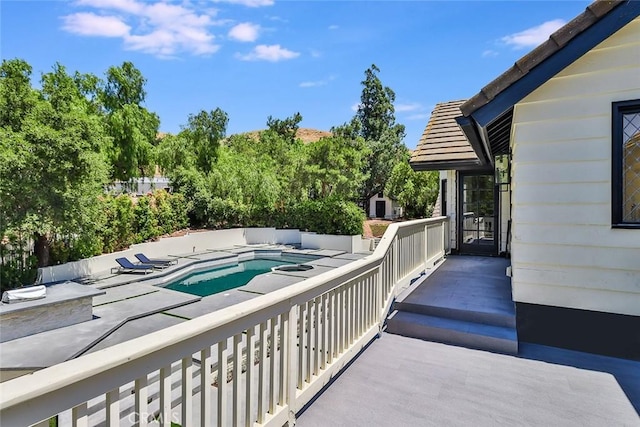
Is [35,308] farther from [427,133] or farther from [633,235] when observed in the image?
[427,133]

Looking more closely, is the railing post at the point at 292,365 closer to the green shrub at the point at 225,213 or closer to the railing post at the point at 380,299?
the railing post at the point at 380,299

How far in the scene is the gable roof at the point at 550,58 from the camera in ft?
12.2

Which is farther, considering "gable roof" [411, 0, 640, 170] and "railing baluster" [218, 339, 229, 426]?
"gable roof" [411, 0, 640, 170]

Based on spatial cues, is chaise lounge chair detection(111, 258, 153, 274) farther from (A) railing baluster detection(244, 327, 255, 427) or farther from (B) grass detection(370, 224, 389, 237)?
(B) grass detection(370, 224, 389, 237)

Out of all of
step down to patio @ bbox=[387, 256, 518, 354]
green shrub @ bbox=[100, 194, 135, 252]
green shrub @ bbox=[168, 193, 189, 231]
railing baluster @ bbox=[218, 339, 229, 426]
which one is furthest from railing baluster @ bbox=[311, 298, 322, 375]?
green shrub @ bbox=[168, 193, 189, 231]

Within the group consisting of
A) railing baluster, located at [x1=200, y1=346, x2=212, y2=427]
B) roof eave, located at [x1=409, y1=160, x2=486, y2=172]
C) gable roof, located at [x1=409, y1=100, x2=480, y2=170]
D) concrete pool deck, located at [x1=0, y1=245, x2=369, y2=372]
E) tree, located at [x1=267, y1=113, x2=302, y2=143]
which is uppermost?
tree, located at [x1=267, y1=113, x2=302, y2=143]

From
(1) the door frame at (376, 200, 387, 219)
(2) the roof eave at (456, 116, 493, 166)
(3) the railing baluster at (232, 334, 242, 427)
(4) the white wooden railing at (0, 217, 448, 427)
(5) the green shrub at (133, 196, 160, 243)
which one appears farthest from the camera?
(1) the door frame at (376, 200, 387, 219)

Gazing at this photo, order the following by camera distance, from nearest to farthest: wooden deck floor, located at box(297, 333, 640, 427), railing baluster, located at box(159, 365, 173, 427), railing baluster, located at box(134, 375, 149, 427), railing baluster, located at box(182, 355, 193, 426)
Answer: railing baluster, located at box(134, 375, 149, 427), railing baluster, located at box(159, 365, 173, 427), railing baluster, located at box(182, 355, 193, 426), wooden deck floor, located at box(297, 333, 640, 427)

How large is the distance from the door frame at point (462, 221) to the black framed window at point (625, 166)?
5297mm

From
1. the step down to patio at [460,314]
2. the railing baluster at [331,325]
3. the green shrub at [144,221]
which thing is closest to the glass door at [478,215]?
the step down to patio at [460,314]

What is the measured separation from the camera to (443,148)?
9.66 metres

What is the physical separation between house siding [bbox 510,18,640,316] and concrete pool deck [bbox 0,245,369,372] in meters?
6.55

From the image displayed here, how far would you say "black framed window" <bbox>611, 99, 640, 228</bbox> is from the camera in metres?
4.00

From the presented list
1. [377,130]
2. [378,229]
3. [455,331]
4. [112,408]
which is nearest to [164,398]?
[112,408]
